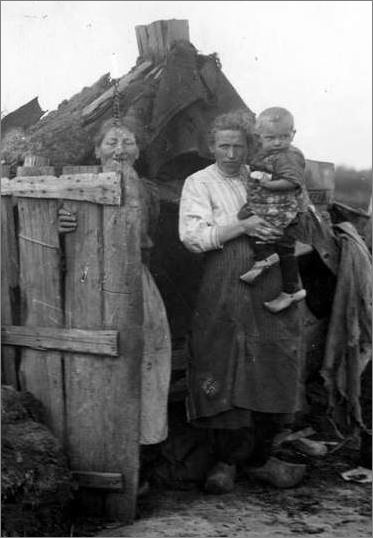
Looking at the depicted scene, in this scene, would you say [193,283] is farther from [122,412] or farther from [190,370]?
[122,412]

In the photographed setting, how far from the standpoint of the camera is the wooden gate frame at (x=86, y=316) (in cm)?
453

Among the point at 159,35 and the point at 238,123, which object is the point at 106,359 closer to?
the point at 238,123

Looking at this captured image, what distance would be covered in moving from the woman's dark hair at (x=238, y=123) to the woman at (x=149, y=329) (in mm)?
506

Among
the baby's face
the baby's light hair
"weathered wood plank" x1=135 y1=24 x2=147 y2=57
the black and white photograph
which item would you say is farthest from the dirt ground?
"weathered wood plank" x1=135 y1=24 x2=147 y2=57

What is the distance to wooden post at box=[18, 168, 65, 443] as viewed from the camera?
4633 mm

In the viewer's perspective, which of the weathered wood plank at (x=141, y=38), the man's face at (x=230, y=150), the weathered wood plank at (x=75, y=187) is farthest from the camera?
the man's face at (x=230, y=150)

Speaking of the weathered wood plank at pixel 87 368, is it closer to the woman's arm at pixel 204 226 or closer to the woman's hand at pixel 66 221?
the woman's hand at pixel 66 221

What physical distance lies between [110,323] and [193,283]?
2.89 feet

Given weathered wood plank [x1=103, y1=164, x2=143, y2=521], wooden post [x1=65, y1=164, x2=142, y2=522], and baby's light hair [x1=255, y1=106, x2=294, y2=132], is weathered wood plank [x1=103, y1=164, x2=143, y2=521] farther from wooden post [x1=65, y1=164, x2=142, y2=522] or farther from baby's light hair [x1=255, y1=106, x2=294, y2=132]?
baby's light hair [x1=255, y1=106, x2=294, y2=132]

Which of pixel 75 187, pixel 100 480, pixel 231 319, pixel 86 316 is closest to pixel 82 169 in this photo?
pixel 75 187

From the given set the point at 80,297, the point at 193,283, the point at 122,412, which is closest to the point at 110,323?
the point at 80,297

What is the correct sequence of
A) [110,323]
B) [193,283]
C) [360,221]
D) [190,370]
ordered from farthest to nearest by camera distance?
[360,221] → [193,283] → [190,370] → [110,323]

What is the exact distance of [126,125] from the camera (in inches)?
186

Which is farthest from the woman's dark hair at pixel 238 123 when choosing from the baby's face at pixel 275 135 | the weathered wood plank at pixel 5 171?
the weathered wood plank at pixel 5 171
